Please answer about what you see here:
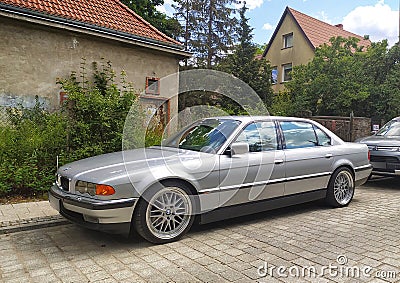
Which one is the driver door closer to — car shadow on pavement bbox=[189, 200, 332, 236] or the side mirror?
the side mirror

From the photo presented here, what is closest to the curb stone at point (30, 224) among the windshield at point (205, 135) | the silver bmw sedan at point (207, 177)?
the silver bmw sedan at point (207, 177)

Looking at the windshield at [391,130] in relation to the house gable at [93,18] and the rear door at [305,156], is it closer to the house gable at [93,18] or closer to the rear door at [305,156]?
the rear door at [305,156]

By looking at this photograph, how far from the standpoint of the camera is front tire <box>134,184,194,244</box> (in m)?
3.79

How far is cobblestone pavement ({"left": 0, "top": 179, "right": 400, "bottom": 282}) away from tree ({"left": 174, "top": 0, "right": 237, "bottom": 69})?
2061 cm

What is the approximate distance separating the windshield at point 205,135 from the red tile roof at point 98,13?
20.7 feet

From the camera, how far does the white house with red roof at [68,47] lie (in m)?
8.62

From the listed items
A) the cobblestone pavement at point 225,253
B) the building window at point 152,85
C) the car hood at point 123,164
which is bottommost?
the cobblestone pavement at point 225,253

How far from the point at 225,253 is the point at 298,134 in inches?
100

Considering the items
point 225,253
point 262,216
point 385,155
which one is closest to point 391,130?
point 385,155

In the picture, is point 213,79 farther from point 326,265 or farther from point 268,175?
point 326,265

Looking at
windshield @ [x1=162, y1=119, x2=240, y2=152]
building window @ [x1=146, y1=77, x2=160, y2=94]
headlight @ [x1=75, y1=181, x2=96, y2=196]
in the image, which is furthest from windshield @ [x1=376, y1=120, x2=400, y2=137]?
headlight @ [x1=75, y1=181, x2=96, y2=196]

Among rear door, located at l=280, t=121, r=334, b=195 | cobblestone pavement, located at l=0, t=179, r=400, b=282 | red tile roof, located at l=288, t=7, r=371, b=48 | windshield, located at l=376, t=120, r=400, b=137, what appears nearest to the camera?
cobblestone pavement, located at l=0, t=179, r=400, b=282

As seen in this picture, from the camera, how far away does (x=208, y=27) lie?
24.7 m

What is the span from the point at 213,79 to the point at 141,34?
2875mm
